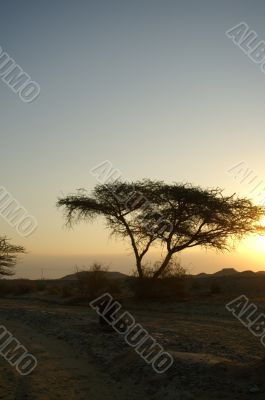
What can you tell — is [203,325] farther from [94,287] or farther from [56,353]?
[94,287]

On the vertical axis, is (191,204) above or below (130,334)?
above

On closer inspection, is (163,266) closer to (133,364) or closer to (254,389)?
(133,364)

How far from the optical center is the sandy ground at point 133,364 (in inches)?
332

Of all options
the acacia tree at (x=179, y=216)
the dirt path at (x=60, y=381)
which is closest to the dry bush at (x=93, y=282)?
the acacia tree at (x=179, y=216)

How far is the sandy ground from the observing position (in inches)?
332

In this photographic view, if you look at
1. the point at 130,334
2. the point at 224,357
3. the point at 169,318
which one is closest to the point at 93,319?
the point at 169,318

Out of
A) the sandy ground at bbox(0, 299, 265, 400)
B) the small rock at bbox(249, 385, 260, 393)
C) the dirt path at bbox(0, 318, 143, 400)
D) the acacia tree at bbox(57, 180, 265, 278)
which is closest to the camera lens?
the small rock at bbox(249, 385, 260, 393)

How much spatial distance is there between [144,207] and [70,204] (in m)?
4.39

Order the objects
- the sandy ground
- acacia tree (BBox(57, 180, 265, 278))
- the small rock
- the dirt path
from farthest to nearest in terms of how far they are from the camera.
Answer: acacia tree (BBox(57, 180, 265, 278)) → the dirt path → the sandy ground → the small rock

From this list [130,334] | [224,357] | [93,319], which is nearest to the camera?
[224,357]

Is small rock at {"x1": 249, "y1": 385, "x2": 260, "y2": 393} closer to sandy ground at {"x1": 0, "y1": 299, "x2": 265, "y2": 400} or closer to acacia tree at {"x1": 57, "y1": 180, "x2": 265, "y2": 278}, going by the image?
sandy ground at {"x1": 0, "y1": 299, "x2": 265, "y2": 400}

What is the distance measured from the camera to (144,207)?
27.7 metres

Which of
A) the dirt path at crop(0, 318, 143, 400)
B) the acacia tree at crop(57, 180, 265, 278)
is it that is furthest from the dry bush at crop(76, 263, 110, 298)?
the dirt path at crop(0, 318, 143, 400)

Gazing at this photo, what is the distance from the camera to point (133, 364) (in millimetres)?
10102
